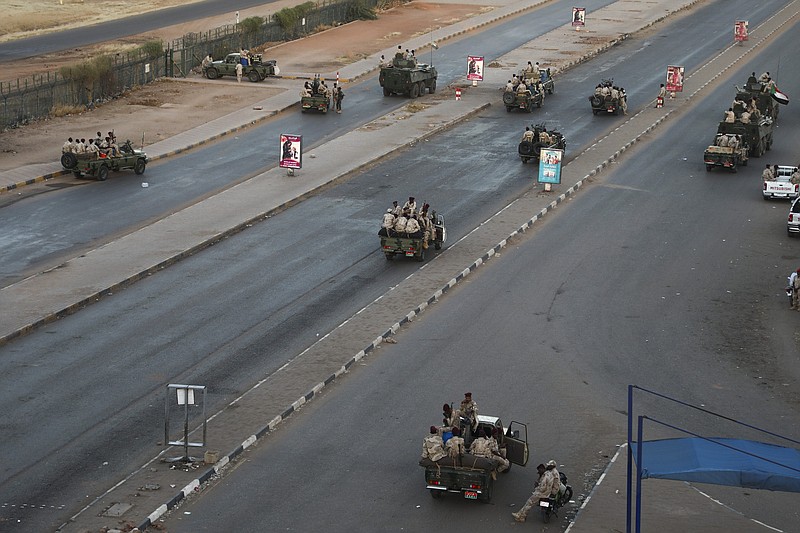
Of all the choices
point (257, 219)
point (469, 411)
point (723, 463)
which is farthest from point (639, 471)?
point (257, 219)

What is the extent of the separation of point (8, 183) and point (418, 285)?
1836cm

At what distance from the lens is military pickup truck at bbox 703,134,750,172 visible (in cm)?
5253

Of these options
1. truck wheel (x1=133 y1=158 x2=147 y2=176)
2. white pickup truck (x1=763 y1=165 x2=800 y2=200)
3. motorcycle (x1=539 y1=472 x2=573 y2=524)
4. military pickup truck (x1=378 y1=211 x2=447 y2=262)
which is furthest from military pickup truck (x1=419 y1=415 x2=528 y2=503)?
truck wheel (x1=133 y1=158 x2=147 y2=176)

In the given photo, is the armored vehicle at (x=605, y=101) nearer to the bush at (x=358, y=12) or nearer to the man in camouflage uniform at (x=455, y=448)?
the bush at (x=358, y=12)

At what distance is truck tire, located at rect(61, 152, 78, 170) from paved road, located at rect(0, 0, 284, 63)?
2668 centimetres

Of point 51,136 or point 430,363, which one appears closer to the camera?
point 430,363

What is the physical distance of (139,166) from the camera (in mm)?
50156

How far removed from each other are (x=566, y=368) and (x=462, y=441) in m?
7.46

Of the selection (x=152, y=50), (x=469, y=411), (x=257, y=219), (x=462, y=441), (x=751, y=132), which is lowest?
(x=257, y=219)

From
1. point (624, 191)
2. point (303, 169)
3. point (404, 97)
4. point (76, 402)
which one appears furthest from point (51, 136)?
point (76, 402)

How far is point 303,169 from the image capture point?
2005 inches

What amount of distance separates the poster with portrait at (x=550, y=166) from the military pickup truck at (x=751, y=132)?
10740 millimetres

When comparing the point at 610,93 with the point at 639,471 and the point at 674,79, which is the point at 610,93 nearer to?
the point at 674,79

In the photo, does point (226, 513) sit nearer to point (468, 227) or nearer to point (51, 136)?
point (468, 227)
